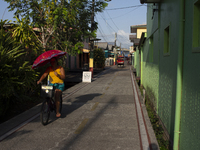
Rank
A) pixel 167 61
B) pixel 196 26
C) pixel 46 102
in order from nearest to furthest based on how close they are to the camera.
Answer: pixel 196 26
pixel 167 61
pixel 46 102

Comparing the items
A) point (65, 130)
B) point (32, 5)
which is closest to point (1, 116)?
point (65, 130)

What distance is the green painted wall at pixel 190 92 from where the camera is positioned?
3.38 meters

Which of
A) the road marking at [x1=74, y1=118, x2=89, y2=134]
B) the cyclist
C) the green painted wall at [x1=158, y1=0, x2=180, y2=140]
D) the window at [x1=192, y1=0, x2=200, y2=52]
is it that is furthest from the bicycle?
the window at [x1=192, y1=0, x2=200, y2=52]

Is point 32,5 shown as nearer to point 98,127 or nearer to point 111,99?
point 111,99

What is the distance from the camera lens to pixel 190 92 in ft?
12.2

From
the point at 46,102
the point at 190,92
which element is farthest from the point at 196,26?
the point at 46,102

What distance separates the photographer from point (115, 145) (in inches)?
181

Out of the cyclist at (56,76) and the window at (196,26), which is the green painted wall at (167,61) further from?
the cyclist at (56,76)

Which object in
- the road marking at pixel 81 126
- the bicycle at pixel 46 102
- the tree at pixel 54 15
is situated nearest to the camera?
the road marking at pixel 81 126

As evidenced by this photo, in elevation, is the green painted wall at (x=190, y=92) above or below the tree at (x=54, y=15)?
below

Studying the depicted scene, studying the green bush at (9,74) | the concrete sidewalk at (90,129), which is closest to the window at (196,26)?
the concrete sidewalk at (90,129)

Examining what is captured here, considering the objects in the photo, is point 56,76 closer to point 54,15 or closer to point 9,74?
point 9,74

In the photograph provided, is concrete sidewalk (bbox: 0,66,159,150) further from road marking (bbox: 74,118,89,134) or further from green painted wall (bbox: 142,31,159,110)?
green painted wall (bbox: 142,31,159,110)

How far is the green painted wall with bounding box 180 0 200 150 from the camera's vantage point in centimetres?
338
